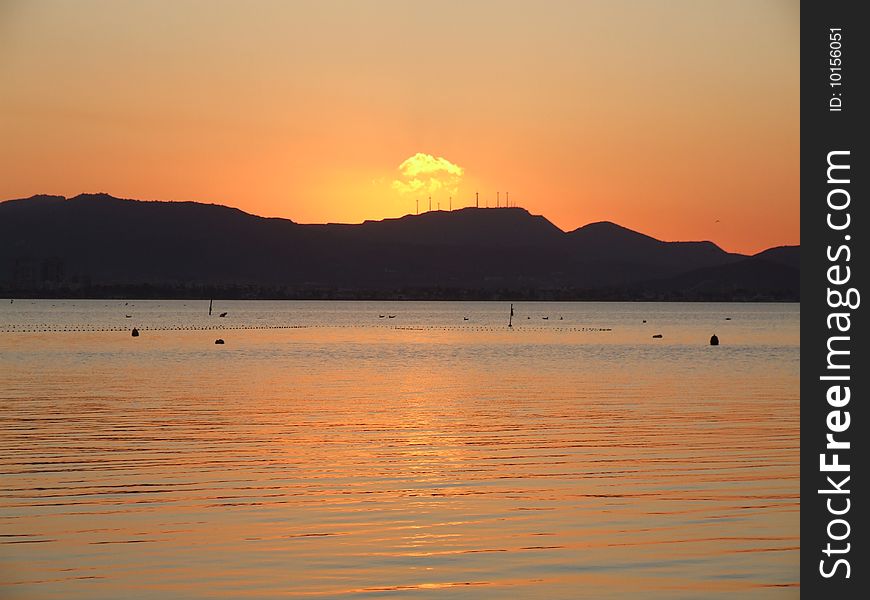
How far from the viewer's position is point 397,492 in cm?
2372

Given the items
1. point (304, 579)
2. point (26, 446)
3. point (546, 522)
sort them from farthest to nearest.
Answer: point (26, 446) → point (546, 522) → point (304, 579)

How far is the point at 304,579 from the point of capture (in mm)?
16984

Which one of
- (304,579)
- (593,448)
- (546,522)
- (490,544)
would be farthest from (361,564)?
(593,448)

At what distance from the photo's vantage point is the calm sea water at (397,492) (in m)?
17.3

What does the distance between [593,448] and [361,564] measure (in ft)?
43.5

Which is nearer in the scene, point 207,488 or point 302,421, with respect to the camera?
point 207,488

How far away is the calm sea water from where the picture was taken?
17.3 meters

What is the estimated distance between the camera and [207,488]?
942 inches

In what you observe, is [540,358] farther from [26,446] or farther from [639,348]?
[26,446]

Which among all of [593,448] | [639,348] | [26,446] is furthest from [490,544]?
[639,348]

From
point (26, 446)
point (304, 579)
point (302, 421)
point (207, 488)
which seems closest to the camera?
point (304, 579)
